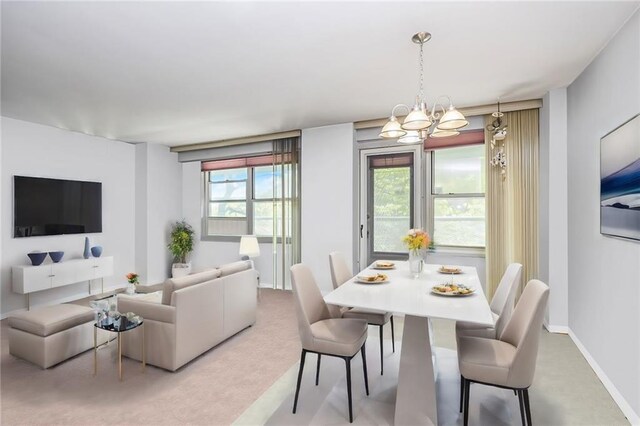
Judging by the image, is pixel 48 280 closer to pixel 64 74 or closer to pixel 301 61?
pixel 64 74

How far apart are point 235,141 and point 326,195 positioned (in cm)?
199

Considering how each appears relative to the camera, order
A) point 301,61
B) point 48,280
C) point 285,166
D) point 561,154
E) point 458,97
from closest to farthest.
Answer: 1. point 301,61
2. point 561,154
3. point 458,97
4. point 48,280
5. point 285,166

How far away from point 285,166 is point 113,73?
2828mm

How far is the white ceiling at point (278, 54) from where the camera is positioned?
6.88 ft

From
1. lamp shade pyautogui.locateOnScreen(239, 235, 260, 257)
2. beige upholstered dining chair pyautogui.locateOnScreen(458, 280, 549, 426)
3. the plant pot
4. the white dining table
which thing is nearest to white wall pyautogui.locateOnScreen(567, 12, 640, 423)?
beige upholstered dining chair pyautogui.locateOnScreen(458, 280, 549, 426)

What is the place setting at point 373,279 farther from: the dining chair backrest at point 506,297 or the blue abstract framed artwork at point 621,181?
the blue abstract framed artwork at point 621,181

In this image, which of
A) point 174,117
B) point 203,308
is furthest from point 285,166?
point 203,308

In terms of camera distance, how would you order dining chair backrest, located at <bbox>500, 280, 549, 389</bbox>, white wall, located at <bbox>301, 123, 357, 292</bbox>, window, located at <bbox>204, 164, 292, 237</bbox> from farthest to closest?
window, located at <bbox>204, 164, 292, 237</bbox> < white wall, located at <bbox>301, 123, 357, 292</bbox> < dining chair backrest, located at <bbox>500, 280, 549, 389</bbox>

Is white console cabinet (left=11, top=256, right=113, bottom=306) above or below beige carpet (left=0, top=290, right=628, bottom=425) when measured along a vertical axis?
above

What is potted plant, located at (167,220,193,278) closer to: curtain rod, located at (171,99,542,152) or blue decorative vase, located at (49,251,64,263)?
curtain rod, located at (171,99,542,152)

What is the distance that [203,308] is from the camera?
2920mm

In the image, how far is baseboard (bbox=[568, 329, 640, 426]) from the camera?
203cm

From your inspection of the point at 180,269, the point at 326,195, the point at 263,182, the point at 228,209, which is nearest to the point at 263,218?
the point at 263,182

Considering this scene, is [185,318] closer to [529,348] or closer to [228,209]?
[529,348]
